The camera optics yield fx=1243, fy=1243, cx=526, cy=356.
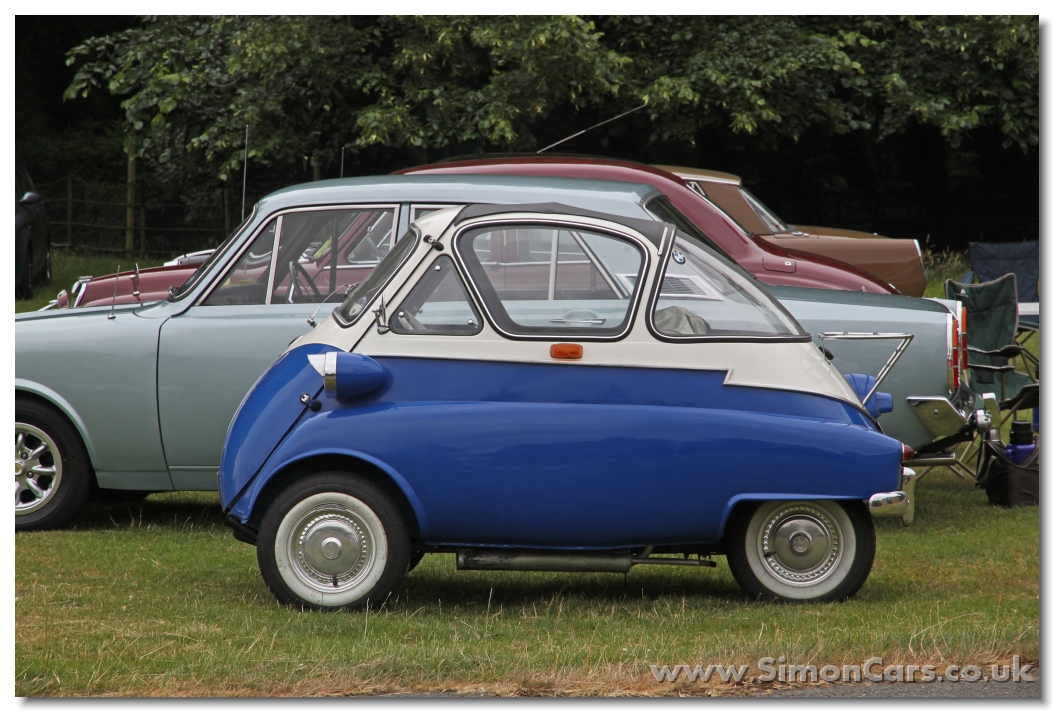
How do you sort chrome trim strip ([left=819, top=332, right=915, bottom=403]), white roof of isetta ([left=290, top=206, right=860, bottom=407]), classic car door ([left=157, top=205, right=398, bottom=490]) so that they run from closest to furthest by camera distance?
white roof of isetta ([left=290, top=206, right=860, bottom=407]) < chrome trim strip ([left=819, top=332, right=915, bottom=403]) < classic car door ([left=157, top=205, right=398, bottom=490])

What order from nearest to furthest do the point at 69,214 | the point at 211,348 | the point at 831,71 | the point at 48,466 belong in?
the point at 211,348
the point at 48,466
the point at 831,71
the point at 69,214

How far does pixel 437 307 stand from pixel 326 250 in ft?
6.60

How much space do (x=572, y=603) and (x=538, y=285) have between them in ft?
4.65

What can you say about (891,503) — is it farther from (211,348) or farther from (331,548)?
(211,348)

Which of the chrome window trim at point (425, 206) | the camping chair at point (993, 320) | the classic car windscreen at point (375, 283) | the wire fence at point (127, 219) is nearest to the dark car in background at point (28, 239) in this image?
the wire fence at point (127, 219)

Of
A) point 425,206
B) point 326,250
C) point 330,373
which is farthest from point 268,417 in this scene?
point 425,206

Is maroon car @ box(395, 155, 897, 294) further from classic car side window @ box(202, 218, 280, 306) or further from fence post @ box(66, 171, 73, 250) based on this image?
fence post @ box(66, 171, 73, 250)

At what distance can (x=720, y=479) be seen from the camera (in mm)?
5141

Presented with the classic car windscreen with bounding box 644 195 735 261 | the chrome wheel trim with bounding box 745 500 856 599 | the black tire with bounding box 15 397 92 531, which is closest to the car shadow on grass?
the black tire with bounding box 15 397 92 531

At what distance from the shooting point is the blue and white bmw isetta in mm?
5133

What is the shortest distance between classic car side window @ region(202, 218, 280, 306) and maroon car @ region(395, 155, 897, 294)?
2355 millimetres

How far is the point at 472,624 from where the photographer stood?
512 centimetres

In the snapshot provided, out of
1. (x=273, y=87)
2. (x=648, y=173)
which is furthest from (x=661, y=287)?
(x=273, y=87)

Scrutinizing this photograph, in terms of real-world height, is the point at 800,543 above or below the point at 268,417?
below
